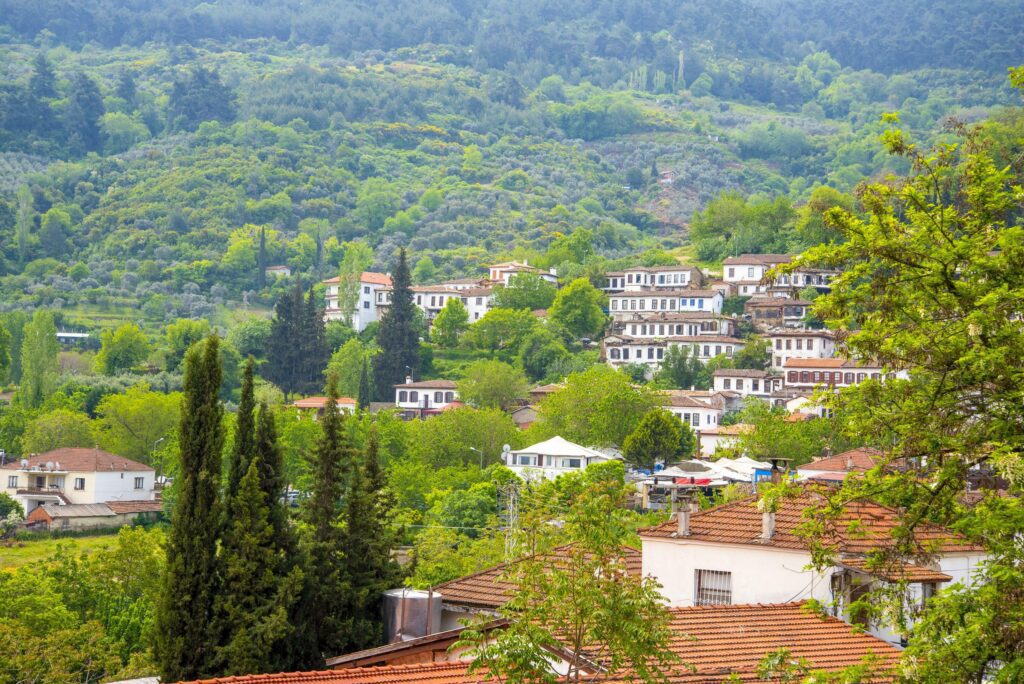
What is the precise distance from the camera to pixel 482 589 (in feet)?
82.1

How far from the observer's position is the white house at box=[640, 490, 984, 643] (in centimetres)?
2062

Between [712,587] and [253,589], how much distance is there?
9669mm

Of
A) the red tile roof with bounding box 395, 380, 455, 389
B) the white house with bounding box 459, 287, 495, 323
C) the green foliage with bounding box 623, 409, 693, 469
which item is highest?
the white house with bounding box 459, 287, 495, 323

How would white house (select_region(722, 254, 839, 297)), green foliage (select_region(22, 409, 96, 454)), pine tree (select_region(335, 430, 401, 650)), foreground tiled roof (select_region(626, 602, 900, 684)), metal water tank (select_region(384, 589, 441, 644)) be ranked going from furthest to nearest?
1. white house (select_region(722, 254, 839, 297))
2. green foliage (select_region(22, 409, 96, 454))
3. pine tree (select_region(335, 430, 401, 650))
4. metal water tank (select_region(384, 589, 441, 644))
5. foreground tiled roof (select_region(626, 602, 900, 684))

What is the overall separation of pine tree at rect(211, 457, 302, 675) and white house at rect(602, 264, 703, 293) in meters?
106

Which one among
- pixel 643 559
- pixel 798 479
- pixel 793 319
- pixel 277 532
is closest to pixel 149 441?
pixel 793 319

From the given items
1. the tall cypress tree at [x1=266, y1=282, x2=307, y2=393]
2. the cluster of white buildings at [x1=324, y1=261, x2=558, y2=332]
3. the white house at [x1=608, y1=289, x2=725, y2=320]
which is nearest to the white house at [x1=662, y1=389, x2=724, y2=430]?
the white house at [x1=608, y1=289, x2=725, y2=320]

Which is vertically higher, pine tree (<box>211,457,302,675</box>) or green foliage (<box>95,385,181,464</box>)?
green foliage (<box>95,385,181,464</box>)

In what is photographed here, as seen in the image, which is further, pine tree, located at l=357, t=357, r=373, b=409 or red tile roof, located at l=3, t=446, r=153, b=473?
pine tree, located at l=357, t=357, r=373, b=409

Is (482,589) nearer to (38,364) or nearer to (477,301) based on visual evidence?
(38,364)

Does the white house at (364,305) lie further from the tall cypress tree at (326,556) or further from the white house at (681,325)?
the tall cypress tree at (326,556)

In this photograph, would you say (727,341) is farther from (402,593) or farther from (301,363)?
(402,593)

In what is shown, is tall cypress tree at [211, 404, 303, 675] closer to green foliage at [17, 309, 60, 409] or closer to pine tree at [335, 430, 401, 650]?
pine tree at [335, 430, 401, 650]

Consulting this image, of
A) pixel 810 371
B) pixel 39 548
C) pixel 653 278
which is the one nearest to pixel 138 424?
pixel 39 548
